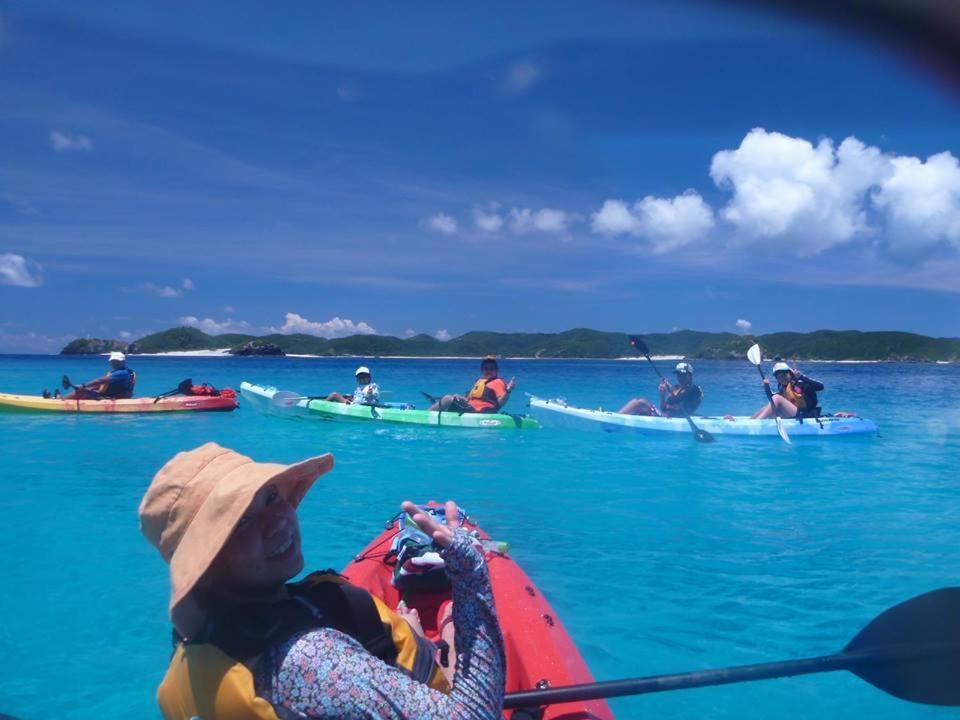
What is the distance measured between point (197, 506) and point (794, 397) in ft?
46.6

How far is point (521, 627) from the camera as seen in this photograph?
3.46 meters

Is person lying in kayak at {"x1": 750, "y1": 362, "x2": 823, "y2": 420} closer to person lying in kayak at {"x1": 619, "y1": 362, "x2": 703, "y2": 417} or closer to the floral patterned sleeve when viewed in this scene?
person lying in kayak at {"x1": 619, "y1": 362, "x2": 703, "y2": 417}

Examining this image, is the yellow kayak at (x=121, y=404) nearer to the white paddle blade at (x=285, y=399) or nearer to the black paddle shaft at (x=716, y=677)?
the white paddle blade at (x=285, y=399)

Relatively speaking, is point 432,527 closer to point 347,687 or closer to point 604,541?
point 347,687

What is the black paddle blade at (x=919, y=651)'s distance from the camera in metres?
2.76

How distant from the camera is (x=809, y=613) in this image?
559 centimetres

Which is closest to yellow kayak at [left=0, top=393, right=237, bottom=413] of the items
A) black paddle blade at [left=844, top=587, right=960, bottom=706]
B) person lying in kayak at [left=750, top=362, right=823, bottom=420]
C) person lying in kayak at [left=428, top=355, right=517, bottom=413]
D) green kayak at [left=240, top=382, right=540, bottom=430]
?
green kayak at [left=240, top=382, right=540, bottom=430]

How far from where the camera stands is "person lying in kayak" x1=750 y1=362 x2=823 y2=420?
14.1 metres

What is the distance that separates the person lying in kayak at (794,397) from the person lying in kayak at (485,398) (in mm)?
5431

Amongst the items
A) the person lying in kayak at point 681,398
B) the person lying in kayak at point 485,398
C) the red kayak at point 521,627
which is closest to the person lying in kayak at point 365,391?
the person lying in kayak at point 485,398

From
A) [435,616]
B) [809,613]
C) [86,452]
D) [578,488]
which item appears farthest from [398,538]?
[86,452]

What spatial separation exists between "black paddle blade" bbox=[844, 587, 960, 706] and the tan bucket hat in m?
2.39

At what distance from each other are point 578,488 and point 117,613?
6.44m

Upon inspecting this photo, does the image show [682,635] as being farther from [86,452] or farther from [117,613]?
[86,452]
